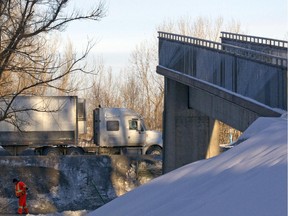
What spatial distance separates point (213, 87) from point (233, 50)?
2.02 metres

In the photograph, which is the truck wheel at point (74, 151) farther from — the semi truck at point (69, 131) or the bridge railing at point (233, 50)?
the bridge railing at point (233, 50)

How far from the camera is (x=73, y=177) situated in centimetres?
3759

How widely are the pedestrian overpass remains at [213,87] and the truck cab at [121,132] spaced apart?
10528 mm

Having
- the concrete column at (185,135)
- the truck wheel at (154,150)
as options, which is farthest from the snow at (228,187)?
the truck wheel at (154,150)

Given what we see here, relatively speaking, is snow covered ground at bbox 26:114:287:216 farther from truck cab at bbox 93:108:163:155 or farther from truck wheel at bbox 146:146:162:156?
truck wheel at bbox 146:146:162:156

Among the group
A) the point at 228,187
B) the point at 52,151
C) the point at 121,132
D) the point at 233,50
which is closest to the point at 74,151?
the point at 52,151

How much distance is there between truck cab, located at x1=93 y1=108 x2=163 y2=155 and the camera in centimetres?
4500

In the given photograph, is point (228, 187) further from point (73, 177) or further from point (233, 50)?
point (73, 177)

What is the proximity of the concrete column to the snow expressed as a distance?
21857 mm

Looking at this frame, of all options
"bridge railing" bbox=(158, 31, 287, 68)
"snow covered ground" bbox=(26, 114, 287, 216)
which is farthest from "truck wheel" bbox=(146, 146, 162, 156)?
"snow covered ground" bbox=(26, 114, 287, 216)

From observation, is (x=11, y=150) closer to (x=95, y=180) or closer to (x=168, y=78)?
(x=95, y=180)

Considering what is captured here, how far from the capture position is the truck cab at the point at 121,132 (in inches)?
1772

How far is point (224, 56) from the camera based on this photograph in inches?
878

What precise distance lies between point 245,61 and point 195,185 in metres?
11.0
